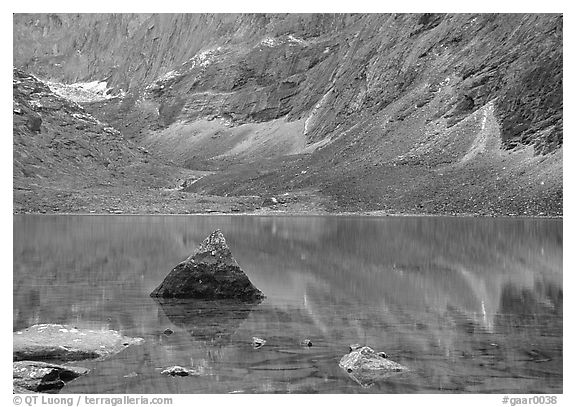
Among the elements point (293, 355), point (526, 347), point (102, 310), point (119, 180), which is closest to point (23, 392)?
point (293, 355)

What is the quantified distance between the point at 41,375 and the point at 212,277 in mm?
10141

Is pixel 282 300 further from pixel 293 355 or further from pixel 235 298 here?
pixel 293 355

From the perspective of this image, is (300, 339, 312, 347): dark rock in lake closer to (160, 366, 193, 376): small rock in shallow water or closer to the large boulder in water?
(160, 366, 193, 376): small rock in shallow water

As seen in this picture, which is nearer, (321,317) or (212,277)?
(321,317)

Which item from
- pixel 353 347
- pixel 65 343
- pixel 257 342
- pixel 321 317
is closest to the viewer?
pixel 353 347

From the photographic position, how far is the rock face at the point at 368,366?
50.5 feet

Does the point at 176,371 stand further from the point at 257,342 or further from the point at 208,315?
the point at 208,315

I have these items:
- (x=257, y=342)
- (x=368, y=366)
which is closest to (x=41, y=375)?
(x=257, y=342)

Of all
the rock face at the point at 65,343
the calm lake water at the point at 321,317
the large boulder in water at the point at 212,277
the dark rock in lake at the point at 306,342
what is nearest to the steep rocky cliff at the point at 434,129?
the calm lake water at the point at 321,317

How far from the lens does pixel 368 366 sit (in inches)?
624

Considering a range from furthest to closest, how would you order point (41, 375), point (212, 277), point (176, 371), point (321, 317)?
point (212, 277), point (321, 317), point (176, 371), point (41, 375)

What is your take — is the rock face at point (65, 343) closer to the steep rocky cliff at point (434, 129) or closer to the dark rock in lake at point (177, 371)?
the dark rock in lake at point (177, 371)

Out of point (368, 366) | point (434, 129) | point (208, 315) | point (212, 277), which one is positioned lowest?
point (368, 366)

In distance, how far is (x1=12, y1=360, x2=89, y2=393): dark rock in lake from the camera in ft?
47.6
